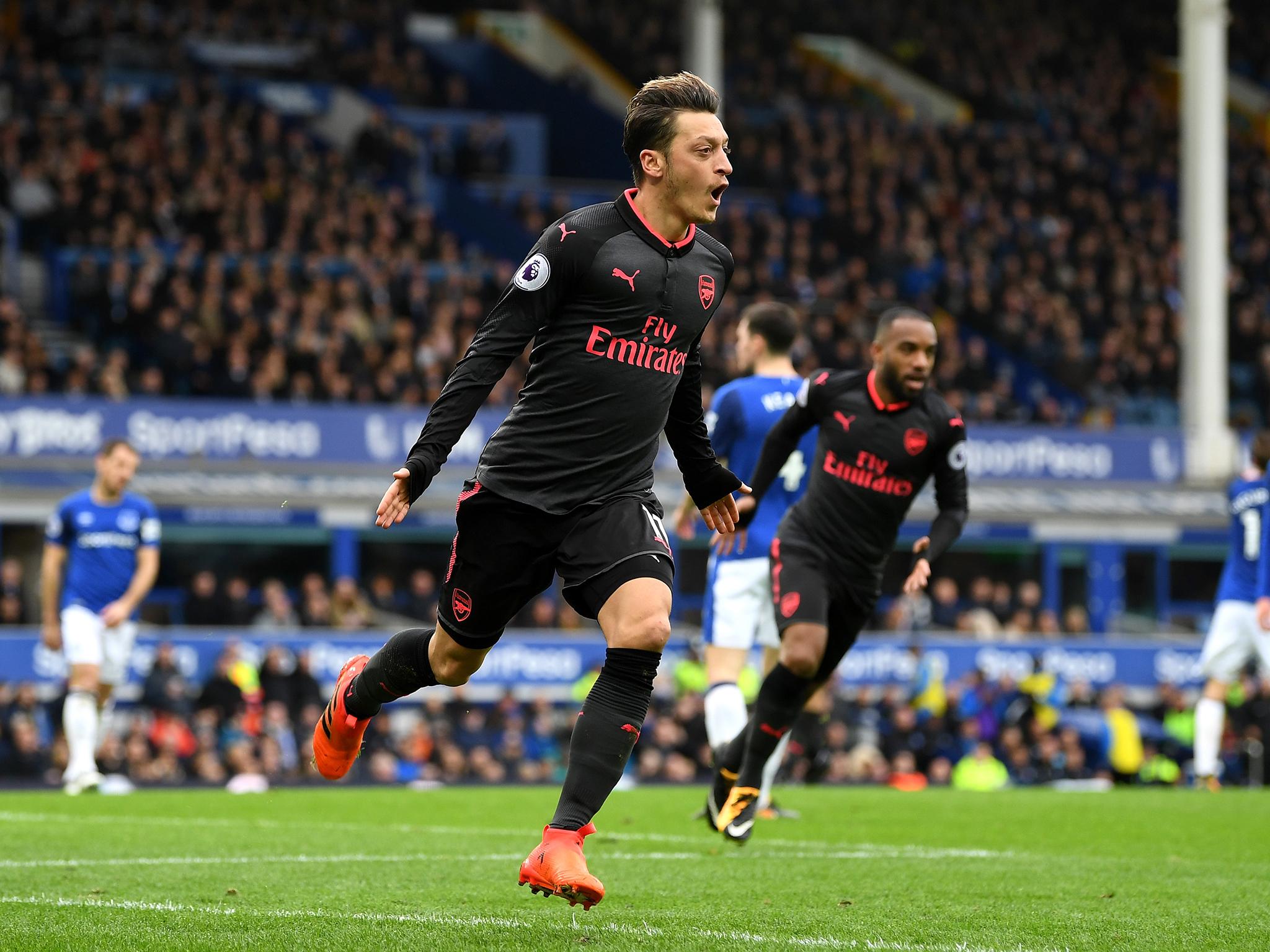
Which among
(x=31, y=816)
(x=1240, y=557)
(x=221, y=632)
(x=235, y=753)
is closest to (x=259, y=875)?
(x=31, y=816)

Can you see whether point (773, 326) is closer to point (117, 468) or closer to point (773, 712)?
point (773, 712)

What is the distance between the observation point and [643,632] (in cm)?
521

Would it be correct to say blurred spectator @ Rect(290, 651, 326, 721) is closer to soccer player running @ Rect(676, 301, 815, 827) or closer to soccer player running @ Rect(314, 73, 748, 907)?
soccer player running @ Rect(676, 301, 815, 827)

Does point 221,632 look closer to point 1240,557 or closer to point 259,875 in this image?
point 1240,557

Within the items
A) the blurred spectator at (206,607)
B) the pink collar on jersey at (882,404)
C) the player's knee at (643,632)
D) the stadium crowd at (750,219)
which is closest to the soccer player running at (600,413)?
the player's knee at (643,632)

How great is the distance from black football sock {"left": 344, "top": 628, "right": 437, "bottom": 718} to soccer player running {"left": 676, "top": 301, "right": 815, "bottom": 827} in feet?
10.7

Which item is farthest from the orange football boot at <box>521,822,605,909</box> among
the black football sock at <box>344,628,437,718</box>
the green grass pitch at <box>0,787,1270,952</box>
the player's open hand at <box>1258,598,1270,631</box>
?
the player's open hand at <box>1258,598,1270,631</box>

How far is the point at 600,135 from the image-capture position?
113ft

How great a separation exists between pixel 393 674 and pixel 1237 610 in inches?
362

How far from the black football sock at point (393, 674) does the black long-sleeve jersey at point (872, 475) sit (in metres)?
2.61

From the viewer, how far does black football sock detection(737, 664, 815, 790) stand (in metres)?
7.73

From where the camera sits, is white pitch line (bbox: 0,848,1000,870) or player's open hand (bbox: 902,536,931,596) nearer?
white pitch line (bbox: 0,848,1000,870)

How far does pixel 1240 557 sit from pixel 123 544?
25.7ft

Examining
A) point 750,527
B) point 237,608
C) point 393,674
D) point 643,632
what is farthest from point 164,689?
point 643,632
